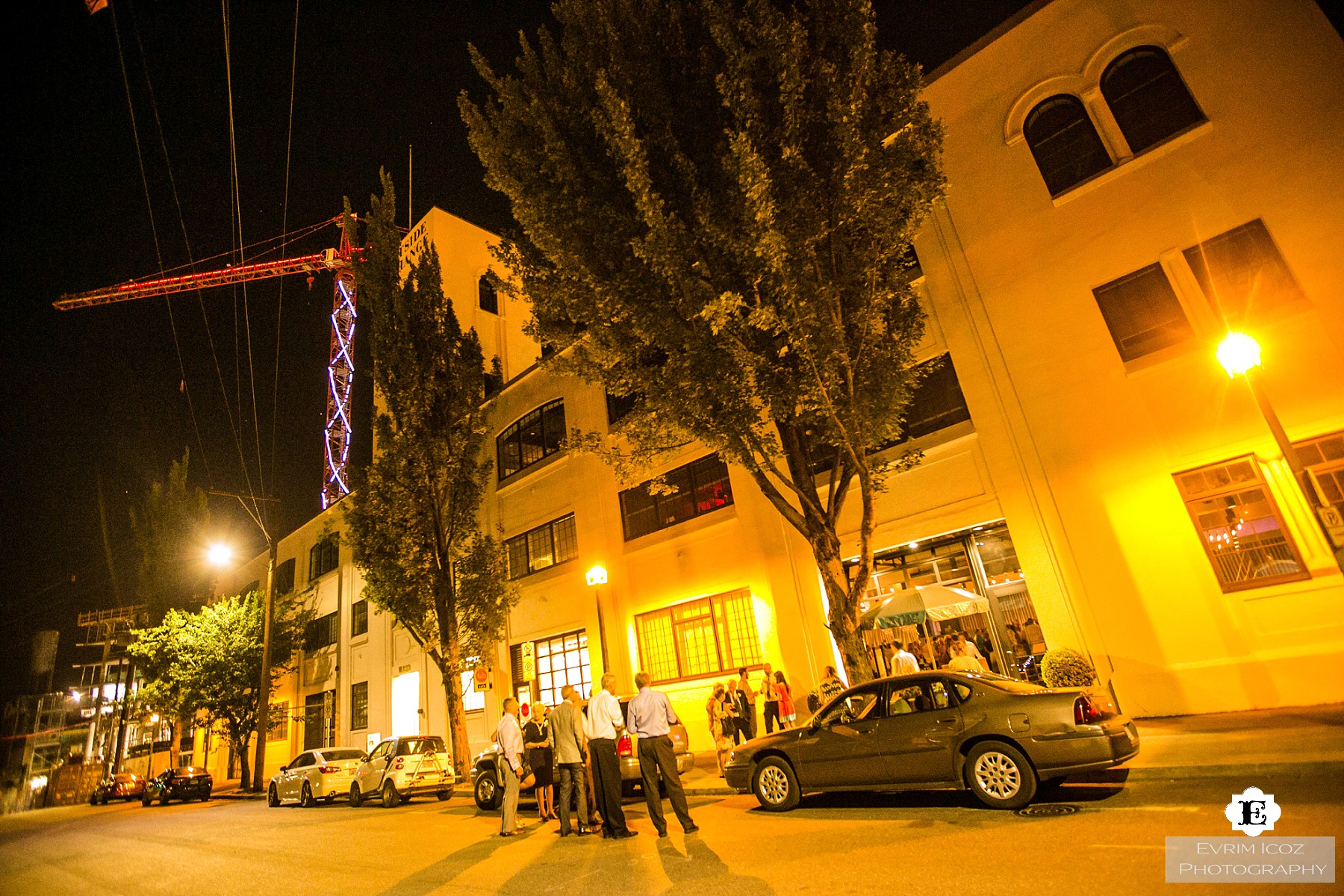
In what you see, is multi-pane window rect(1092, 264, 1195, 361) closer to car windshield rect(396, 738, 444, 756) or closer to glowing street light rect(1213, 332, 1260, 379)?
glowing street light rect(1213, 332, 1260, 379)

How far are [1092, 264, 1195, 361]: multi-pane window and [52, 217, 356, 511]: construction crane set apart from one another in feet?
108

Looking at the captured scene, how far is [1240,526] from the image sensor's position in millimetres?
9773

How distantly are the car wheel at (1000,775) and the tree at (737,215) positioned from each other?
2577 mm

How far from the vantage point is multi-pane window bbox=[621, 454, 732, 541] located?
16.4m

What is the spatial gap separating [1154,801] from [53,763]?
79.5 metres

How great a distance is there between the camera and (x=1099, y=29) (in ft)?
39.6

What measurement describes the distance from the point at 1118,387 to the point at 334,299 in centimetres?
5031

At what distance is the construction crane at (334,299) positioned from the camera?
39.3 meters

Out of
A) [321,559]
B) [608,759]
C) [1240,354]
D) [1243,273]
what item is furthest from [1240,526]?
[321,559]

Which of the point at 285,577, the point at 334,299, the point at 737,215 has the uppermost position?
the point at 334,299

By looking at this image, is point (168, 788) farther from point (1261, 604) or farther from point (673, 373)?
point (1261, 604)

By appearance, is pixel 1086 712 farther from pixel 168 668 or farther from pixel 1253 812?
pixel 168 668

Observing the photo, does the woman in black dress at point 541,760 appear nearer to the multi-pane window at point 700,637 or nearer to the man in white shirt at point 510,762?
the man in white shirt at point 510,762

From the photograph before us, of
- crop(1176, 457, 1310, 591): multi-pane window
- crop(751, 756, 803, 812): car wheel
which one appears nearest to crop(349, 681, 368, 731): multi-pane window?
crop(751, 756, 803, 812): car wheel
